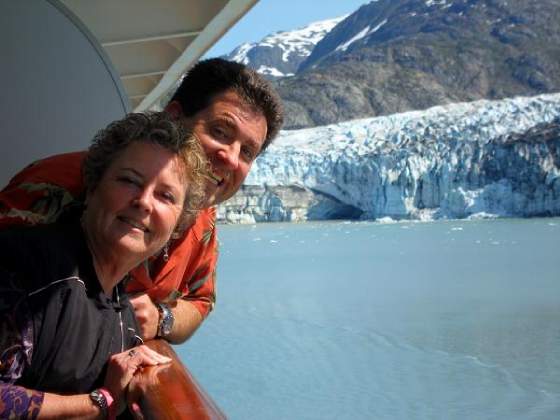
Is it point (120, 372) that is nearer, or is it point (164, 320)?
point (120, 372)

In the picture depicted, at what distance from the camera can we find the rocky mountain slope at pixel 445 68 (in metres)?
43.5

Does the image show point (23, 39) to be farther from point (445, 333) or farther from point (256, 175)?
point (256, 175)

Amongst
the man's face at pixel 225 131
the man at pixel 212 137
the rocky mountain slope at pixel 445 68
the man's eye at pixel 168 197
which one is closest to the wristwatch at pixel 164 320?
the man at pixel 212 137

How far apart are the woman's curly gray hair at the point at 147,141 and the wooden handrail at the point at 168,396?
16 centimetres

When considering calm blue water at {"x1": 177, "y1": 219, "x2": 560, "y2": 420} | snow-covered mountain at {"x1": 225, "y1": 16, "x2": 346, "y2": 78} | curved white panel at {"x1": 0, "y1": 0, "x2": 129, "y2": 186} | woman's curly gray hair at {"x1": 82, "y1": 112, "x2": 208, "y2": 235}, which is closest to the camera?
woman's curly gray hair at {"x1": 82, "y1": 112, "x2": 208, "y2": 235}

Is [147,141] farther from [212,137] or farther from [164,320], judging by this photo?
[164,320]

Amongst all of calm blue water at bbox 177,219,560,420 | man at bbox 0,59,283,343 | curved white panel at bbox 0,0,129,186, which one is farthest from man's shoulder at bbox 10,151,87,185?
calm blue water at bbox 177,219,560,420

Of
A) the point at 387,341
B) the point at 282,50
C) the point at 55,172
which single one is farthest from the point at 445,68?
the point at 55,172

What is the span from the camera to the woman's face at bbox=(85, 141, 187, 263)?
0.60m

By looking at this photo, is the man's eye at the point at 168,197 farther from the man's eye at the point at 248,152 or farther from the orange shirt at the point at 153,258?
the man's eye at the point at 248,152

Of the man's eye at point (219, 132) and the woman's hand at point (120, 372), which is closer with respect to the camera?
the woman's hand at point (120, 372)

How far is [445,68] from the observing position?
1842 inches

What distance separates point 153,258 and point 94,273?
0.23m

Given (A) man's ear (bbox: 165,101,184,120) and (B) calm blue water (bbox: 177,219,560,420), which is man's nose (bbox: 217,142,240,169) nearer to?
(A) man's ear (bbox: 165,101,184,120)
